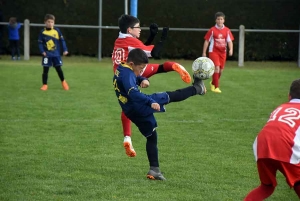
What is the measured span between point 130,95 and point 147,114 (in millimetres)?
343

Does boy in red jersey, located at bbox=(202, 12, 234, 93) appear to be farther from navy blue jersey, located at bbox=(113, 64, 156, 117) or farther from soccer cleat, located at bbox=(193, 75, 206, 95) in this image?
navy blue jersey, located at bbox=(113, 64, 156, 117)

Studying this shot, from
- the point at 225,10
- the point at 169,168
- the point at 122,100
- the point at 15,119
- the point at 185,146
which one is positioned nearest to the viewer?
the point at 122,100

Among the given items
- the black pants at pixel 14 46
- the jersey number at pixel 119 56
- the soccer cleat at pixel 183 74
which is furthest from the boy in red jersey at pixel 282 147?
the black pants at pixel 14 46

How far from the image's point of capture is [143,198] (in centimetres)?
702

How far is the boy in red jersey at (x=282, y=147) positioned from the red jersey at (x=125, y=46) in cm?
334

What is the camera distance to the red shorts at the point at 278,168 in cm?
572

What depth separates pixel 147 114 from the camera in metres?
7.56

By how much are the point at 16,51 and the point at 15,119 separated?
45.8ft

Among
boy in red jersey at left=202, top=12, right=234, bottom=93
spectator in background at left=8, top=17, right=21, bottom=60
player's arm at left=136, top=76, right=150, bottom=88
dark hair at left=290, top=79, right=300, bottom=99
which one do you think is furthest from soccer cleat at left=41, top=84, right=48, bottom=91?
dark hair at left=290, top=79, right=300, bottom=99

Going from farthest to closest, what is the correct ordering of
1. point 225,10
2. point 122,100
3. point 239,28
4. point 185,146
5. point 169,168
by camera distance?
point 225,10, point 239,28, point 185,146, point 169,168, point 122,100

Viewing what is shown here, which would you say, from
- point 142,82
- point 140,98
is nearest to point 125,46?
point 142,82

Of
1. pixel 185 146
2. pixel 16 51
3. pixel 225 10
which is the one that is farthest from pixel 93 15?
pixel 185 146

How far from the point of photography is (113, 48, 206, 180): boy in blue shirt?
24.2 feet

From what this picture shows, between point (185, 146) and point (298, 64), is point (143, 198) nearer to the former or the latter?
point (185, 146)
